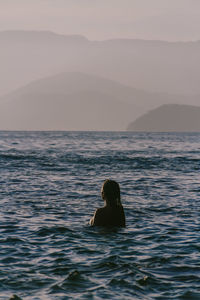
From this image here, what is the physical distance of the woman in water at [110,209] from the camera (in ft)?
39.1

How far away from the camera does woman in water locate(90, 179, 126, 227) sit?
11930 mm

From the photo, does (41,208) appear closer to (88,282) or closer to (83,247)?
(83,247)

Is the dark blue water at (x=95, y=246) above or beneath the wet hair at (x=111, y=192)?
beneath

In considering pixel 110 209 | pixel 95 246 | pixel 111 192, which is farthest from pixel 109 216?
pixel 95 246

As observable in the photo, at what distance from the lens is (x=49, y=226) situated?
44.0 ft

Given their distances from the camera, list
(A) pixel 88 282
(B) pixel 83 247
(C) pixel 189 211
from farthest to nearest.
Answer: (C) pixel 189 211
(B) pixel 83 247
(A) pixel 88 282

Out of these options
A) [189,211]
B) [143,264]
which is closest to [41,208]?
[189,211]

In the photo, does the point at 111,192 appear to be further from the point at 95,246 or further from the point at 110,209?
the point at 95,246

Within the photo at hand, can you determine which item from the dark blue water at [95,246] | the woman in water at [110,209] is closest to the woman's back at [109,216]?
the woman in water at [110,209]

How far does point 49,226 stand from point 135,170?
2012 cm

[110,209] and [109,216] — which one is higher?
[110,209]

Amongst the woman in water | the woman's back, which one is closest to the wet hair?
the woman in water

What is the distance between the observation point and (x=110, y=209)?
12.4m

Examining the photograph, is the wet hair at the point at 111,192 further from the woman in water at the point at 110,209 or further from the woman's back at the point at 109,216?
the woman's back at the point at 109,216
